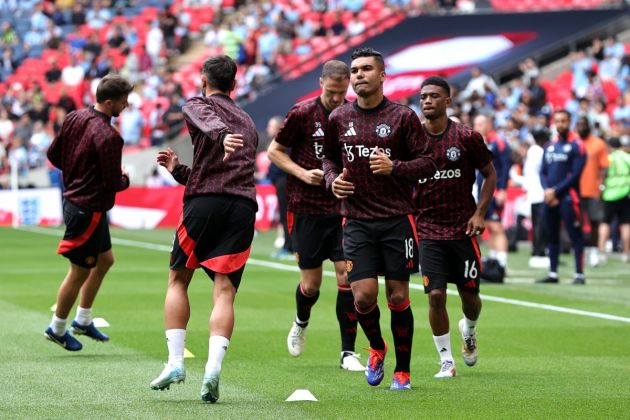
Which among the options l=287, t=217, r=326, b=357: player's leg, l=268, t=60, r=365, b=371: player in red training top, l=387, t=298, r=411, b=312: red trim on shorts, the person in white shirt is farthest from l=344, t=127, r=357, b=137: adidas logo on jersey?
the person in white shirt

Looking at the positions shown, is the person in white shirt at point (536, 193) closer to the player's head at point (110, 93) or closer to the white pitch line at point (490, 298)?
the white pitch line at point (490, 298)

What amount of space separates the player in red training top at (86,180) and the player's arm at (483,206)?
2.79 m

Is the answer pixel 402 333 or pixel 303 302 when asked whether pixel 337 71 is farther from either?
pixel 402 333

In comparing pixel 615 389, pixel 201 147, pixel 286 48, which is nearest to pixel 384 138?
pixel 201 147

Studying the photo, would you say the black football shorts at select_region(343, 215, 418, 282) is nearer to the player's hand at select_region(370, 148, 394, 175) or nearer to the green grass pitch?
the player's hand at select_region(370, 148, 394, 175)

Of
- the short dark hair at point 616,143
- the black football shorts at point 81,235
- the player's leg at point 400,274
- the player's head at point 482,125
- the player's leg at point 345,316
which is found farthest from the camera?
the short dark hair at point 616,143

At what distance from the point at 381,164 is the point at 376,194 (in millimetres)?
388

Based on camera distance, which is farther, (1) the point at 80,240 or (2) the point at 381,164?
(1) the point at 80,240

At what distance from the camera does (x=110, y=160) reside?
34.4ft

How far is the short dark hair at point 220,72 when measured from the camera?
8.73 meters

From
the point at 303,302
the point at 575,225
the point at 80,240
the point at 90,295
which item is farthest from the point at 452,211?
the point at 575,225

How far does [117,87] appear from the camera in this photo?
10.7m

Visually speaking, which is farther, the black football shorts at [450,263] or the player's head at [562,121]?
the player's head at [562,121]

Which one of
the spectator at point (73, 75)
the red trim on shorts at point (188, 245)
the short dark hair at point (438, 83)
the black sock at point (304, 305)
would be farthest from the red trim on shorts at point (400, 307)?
the spectator at point (73, 75)
